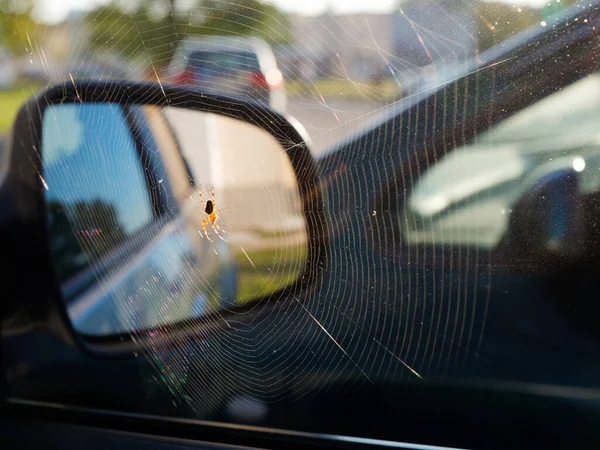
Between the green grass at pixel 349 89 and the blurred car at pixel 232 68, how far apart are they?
78 mm

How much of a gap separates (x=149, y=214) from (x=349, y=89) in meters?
1.11

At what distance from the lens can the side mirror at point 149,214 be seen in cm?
157

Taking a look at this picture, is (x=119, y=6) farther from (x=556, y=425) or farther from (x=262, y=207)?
(x=556, y=425)

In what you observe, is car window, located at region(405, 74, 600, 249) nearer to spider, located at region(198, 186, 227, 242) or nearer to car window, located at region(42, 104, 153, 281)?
spider, located at region(198, 186, 227, 242)

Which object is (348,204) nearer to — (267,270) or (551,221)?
(267,270)

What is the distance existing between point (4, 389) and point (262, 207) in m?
1.32

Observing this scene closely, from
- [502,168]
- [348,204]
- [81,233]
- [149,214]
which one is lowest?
[81,233]

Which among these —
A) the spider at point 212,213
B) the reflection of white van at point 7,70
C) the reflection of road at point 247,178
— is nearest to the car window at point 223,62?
the reflection of road at point 247,178

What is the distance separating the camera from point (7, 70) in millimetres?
2188

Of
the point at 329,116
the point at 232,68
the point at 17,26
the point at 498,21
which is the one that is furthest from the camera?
the point at 17,26

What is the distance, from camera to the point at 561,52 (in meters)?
1.21

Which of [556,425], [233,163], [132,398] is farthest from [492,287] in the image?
[132,398]

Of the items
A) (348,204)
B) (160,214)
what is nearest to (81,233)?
(160,214)

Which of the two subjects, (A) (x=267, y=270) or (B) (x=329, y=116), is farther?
Result: (A) (x=267, y=270)
